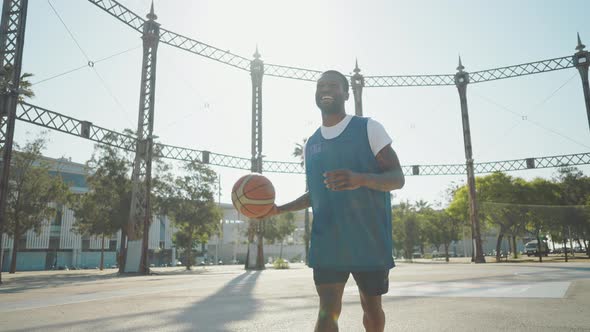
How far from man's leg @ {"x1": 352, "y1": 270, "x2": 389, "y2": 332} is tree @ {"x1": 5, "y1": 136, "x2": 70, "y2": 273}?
36379 mm

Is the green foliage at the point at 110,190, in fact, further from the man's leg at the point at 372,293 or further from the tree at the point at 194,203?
the man's leg at the point at 372,293

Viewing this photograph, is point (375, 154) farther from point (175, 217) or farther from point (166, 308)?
point (175, 217)

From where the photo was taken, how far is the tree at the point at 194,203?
1460 inches

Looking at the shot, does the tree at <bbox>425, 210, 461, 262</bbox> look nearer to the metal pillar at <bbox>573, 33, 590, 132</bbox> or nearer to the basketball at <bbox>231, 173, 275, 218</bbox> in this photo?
the metal pillar at <bbox>573, 33, 590, 132</bbox>

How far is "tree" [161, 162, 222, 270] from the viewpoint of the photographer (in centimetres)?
3709

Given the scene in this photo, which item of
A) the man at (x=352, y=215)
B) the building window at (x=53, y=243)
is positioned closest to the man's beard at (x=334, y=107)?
the man at (x=352, y=215)

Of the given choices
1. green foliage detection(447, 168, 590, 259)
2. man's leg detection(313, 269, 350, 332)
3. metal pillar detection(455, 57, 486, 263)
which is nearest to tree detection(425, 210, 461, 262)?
green foliage detection(447, 168, 590, 259)

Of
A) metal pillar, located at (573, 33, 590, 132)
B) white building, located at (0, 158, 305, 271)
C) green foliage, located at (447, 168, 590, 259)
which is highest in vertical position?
metal pillar, located at (573, 33, 590, 132)

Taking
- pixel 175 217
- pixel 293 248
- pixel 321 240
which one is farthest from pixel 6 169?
pixel 293 248

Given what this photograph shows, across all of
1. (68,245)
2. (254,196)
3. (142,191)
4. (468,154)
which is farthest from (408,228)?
(254,196)

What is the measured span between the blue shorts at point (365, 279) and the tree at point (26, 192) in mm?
36295

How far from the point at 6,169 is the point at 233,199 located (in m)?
14.8

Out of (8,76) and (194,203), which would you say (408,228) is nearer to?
(194,203)

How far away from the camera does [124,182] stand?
34.5 m
